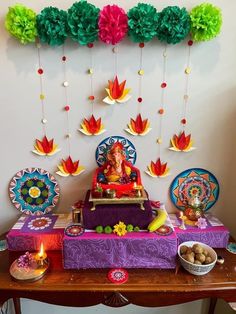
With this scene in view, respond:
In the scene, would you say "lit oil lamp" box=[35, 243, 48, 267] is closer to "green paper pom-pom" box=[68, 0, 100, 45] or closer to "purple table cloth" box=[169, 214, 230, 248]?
"purple table cloth" box=[169, 214, 230, 248]

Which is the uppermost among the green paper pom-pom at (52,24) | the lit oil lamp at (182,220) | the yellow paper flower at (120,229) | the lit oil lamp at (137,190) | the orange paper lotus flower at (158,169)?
the green paper pom-pom at (52,24)

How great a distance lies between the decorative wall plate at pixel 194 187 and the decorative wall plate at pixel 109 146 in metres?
0.23

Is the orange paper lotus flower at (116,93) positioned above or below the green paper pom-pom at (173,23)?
below

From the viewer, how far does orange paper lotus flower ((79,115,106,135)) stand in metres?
1.17

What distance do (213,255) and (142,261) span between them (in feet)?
0.87

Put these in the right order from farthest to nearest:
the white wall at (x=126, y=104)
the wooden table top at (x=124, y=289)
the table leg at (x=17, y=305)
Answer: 1. the table leg at (x=17, y=305)
2. the white wall at (x=126, y=104)
3. the wooden table top at (x=124, y=289)

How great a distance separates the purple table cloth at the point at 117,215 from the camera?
103 cm

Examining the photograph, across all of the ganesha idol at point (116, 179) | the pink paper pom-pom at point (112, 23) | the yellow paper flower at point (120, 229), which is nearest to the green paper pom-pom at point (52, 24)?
the pink paper pom-pom at point (112, 23)

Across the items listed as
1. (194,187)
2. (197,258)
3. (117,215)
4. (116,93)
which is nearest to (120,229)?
(117,215)

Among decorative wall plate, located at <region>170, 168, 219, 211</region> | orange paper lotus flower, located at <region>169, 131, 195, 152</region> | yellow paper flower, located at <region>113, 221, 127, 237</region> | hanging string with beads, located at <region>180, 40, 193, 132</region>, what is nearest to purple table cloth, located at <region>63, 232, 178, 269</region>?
yellow paper flower, located at <region>113, 221, 127, 237</region>

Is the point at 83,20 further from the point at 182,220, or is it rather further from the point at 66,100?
the point at 182,220

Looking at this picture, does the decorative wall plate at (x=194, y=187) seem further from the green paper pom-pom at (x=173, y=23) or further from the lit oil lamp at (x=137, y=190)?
the green paper pom-pom at (x=173, y=23)

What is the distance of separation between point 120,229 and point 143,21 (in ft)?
2.49

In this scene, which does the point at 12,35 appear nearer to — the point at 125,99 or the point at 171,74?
the point at 125,99
